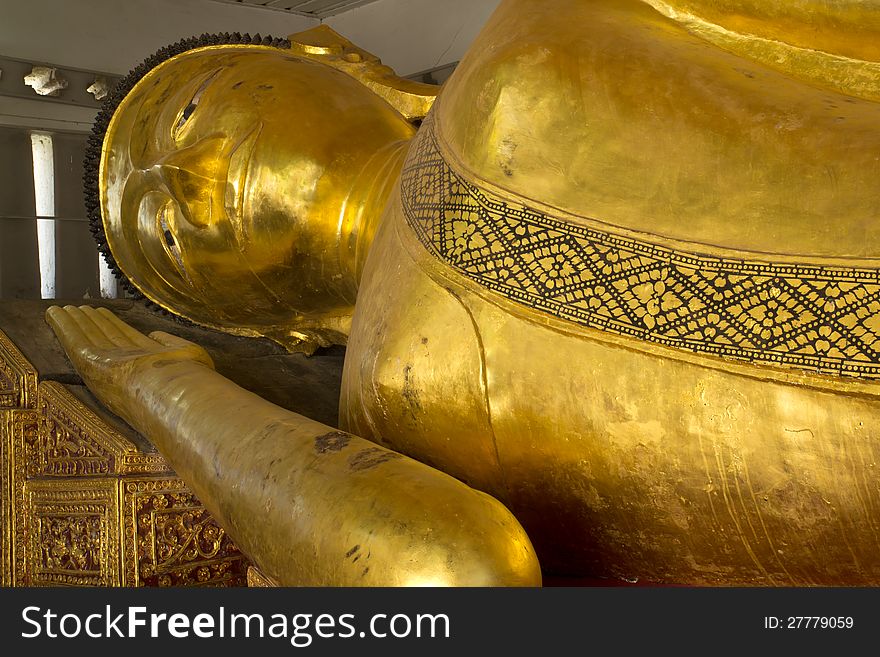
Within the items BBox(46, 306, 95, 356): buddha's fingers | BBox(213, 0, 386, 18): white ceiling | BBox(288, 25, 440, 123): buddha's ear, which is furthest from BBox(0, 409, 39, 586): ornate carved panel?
BBox(213, 0, 386, 18): white ceiling

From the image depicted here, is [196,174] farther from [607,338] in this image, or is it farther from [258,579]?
[607,338]

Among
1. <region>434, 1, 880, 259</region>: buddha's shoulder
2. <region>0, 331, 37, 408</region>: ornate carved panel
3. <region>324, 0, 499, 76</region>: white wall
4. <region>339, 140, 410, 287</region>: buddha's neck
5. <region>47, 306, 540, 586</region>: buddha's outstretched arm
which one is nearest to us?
<region>47, 306, 540, 586</region>: buddha's outstretched arm

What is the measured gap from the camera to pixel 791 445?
3.68ft

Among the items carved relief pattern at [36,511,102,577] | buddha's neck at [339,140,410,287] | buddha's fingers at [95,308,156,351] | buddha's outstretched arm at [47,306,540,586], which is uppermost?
buddha's neck at [339,140,410,287]

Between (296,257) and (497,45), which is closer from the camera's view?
(497,45)

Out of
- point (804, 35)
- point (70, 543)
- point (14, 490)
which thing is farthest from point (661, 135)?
point (14, 490)

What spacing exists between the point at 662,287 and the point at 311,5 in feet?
11.5

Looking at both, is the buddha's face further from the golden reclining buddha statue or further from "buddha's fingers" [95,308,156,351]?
the golden reclining buddha statue

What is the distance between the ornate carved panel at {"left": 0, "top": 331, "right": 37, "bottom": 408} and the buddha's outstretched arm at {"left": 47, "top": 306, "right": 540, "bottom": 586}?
407 mm

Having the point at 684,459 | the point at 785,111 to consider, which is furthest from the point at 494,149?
the point at 684,459

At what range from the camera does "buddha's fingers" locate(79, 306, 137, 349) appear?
194 centimetres

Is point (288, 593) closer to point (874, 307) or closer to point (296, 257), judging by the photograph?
point (874, 307)

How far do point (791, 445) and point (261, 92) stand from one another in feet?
4.17

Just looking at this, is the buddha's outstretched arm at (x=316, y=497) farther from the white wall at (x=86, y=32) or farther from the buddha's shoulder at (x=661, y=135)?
the white wall at (x=86, y=32)
